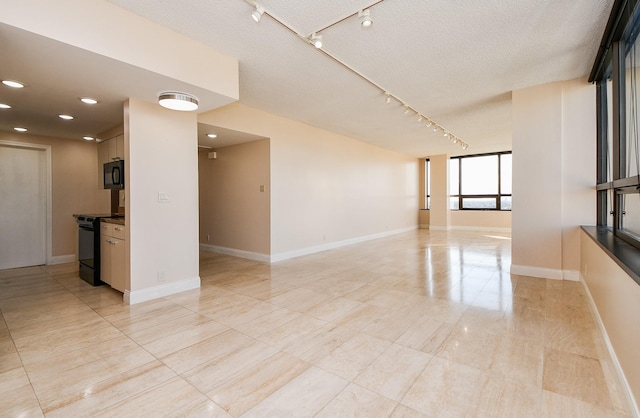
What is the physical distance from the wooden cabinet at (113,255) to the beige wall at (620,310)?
439 centimetres

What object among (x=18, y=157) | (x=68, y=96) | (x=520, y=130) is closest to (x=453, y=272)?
(x=520, y=130)

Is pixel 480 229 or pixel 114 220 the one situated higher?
pixel 114 220

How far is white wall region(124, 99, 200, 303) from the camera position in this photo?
3314mm

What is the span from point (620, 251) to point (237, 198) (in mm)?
5599

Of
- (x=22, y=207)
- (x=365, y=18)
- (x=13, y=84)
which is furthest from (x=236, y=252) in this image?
(x=365, y=18)

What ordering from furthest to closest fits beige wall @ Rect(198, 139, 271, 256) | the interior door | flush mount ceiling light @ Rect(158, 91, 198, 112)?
1. beige wall @ Rect(198, 139, 271, 256)
2. the interior door
3. flush mount ceiling light @ Rect(158, 91, 198, 112)

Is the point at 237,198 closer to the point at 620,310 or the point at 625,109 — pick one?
the point at 620,310

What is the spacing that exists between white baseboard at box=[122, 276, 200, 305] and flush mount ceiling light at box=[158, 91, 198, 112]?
2163 mm

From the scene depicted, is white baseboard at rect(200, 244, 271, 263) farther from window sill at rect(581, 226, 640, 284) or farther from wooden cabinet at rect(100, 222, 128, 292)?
window sill at rect(581, 226, 640, 284)

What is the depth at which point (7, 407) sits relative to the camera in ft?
5.42

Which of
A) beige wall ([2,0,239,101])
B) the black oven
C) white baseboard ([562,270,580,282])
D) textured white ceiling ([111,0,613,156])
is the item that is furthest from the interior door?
white baseboard ([562,270,580,282])

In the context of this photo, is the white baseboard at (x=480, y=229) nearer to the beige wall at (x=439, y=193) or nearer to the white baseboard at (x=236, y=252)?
the beige wall at (x=439, y=193)

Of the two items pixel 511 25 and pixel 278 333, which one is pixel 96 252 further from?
pixel 511 25

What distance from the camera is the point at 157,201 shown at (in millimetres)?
3523
